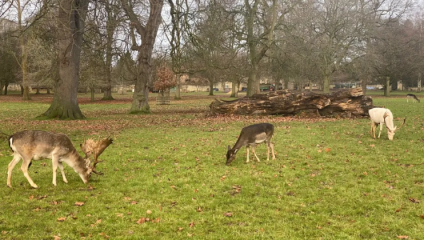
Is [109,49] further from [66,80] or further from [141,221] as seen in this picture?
[141,221]

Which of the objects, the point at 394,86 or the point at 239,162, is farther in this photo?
the point at 394,86

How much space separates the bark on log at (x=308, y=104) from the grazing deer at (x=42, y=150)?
16.4 m

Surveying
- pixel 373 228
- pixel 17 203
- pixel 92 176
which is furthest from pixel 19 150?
pixel 373 228

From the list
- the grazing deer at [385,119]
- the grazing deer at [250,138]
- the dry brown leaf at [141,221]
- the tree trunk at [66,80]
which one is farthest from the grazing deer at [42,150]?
the tree trunk at [66,80]

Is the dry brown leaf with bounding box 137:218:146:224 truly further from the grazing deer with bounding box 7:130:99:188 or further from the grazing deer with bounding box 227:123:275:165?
the grazing deer with bounding box 227:123:275:165

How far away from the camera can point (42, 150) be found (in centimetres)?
746

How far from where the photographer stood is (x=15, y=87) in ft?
262

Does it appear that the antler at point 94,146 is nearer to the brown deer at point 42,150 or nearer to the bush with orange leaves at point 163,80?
the brown deer at point 42,150

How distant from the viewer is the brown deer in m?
7.36

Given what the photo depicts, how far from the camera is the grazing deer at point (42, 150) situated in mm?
7359

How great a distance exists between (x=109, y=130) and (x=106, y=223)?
1174cm

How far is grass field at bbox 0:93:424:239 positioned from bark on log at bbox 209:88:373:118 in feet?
30.7

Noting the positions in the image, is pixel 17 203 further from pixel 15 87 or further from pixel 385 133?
pixel 15 87

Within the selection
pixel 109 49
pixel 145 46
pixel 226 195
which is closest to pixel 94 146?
pixel 226 195
